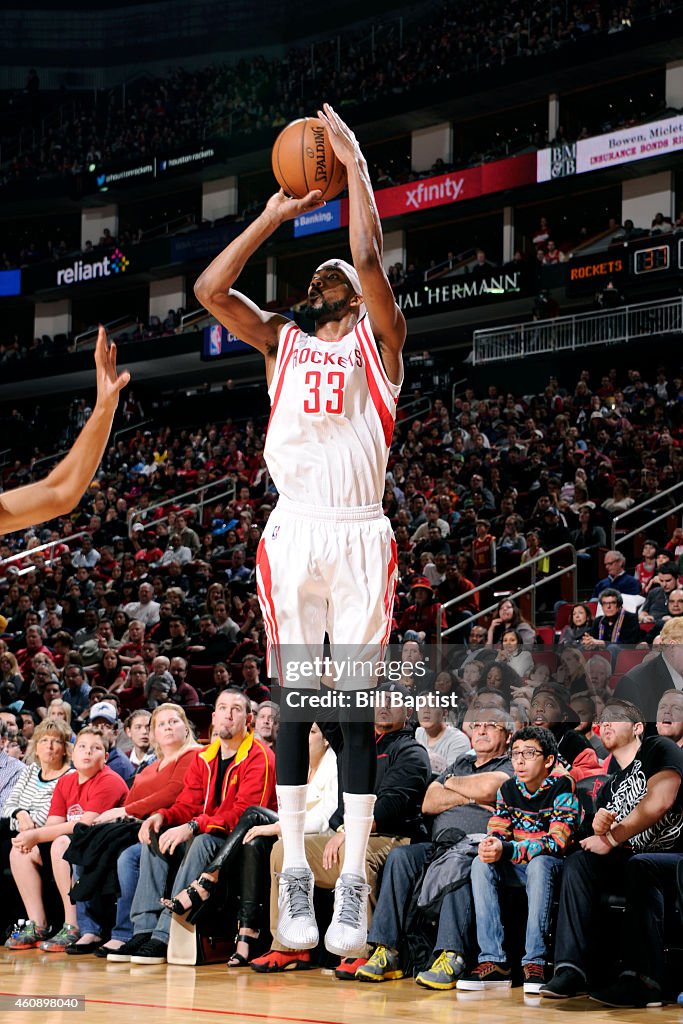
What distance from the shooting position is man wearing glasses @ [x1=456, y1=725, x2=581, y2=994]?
266 inches

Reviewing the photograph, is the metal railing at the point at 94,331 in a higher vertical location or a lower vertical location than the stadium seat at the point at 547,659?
higher

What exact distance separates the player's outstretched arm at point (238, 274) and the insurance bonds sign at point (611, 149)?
67.2 ft

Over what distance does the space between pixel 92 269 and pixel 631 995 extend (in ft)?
93.4

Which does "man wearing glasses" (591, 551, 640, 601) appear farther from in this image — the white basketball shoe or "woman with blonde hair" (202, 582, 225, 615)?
the white basketball shoe

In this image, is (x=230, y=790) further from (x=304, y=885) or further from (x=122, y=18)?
(x=122, y=18)

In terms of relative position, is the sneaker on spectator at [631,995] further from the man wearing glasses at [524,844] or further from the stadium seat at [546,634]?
the stadium seat at [546,634]

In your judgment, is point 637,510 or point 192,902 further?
point 637,510

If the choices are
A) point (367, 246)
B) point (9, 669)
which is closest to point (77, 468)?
point (367, 246)

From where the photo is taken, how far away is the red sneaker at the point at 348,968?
7.08m

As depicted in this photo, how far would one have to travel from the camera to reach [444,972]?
6.89 metres

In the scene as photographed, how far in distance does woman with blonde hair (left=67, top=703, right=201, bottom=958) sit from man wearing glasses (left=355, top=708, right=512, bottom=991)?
173cm

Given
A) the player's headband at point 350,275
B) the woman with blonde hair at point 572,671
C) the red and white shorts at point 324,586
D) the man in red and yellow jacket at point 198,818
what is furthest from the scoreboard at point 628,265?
the red and white shorts at point 324,586

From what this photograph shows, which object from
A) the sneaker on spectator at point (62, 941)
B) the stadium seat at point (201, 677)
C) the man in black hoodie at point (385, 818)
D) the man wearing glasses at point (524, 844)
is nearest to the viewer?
the man wearing glasses at point (524, 844)

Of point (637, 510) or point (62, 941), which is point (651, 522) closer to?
point (637, 510)
